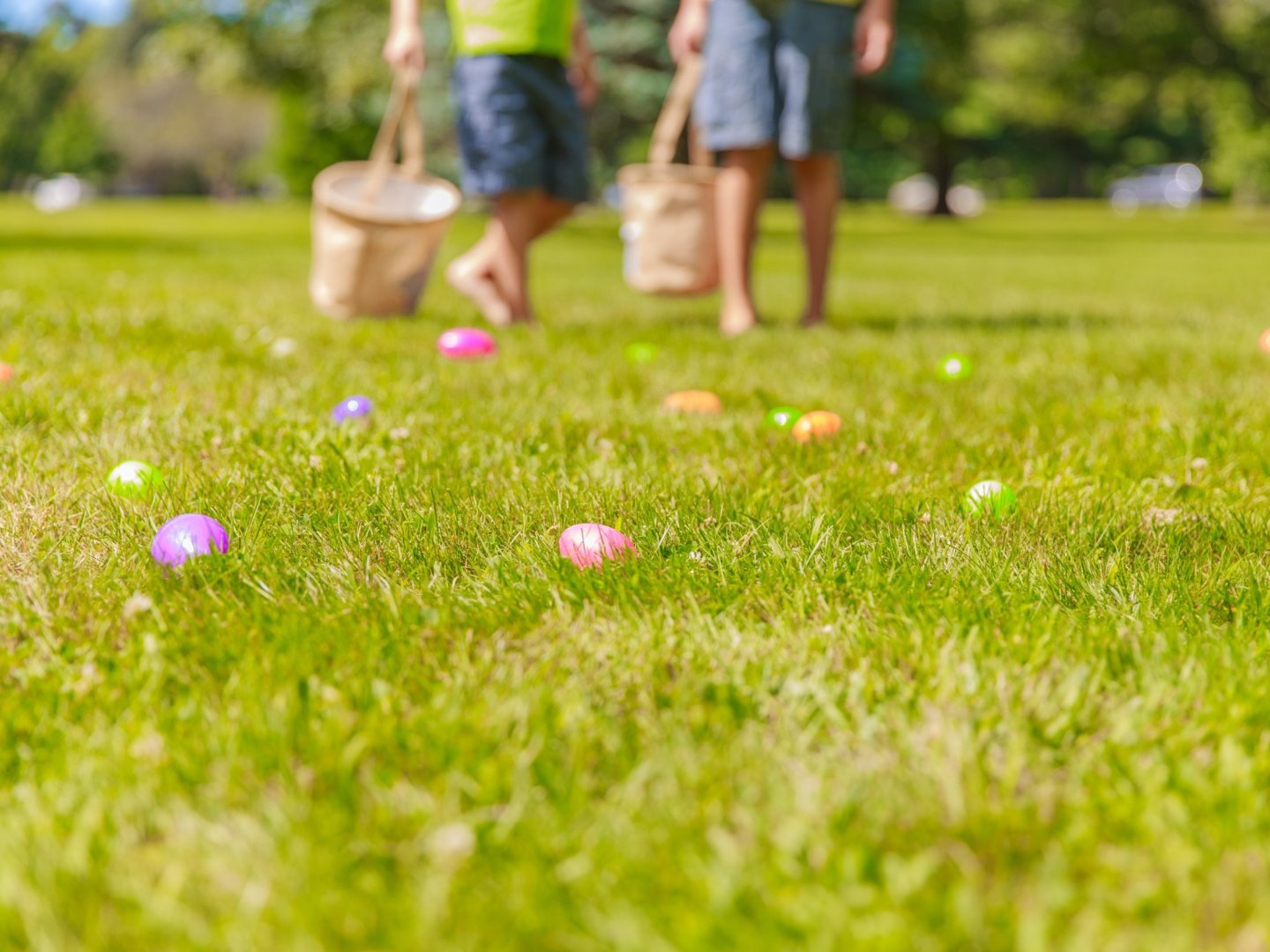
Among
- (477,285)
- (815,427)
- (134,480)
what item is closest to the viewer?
(134,480)

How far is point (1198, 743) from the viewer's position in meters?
1.44

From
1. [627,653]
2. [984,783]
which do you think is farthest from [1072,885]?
[627,653]

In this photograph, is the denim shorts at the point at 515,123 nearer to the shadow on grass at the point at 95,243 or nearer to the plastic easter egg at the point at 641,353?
the plastic easter egg at the point at 641,353

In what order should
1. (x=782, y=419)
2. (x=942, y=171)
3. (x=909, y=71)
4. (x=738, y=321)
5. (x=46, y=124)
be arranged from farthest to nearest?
(x=46, y=124) → (x=942, y=171) → (x=909, y=71) → (x=738, y=321) → (x=782, y=419)

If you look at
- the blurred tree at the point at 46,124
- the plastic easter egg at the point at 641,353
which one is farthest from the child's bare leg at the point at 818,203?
the blurred tree at the point at 46,124

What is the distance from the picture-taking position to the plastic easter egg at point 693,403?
336 cm

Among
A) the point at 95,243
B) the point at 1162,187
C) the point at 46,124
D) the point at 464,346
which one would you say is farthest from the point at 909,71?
the point at 46,124

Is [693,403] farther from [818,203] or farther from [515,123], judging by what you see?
[818,203]

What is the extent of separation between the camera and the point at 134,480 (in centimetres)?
234

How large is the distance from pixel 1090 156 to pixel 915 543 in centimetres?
6151

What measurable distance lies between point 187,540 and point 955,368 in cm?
278

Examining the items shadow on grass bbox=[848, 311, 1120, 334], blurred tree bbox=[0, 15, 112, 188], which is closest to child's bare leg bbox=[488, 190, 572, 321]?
shadow on grass bbox=[848, 311, 1120, 334]

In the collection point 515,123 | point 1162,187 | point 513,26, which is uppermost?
→ point 513,26

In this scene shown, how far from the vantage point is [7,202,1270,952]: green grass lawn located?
1.15 metres
